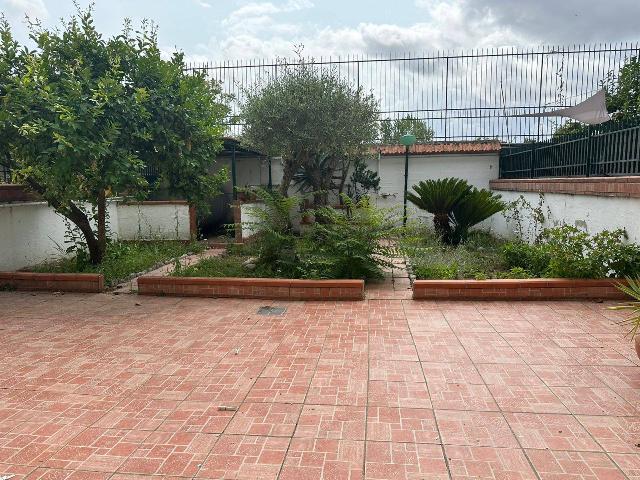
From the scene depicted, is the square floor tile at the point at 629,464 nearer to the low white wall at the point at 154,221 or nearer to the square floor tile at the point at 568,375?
the square floor tile at the point at 568,375

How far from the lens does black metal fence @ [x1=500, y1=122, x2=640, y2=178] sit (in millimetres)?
6141

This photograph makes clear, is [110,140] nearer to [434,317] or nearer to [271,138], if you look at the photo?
[271,138]

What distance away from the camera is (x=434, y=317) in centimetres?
495

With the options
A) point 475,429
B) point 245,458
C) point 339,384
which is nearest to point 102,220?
point 339,384

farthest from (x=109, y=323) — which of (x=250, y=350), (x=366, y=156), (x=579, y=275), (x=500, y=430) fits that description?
(x=366, y=156)

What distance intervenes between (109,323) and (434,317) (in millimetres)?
3704

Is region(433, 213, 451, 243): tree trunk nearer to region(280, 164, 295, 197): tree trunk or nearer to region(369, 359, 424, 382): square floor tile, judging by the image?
region(280, 164, 295, 197): tree trunk

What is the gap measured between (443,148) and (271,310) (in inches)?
349

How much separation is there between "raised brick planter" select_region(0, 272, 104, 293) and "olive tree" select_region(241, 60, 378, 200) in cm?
385

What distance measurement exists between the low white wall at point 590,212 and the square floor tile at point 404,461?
4.35 meters

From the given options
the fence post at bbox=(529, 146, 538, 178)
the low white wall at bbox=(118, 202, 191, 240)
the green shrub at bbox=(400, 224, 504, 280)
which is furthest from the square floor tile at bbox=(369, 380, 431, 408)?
the fence post at bbox=(529, 146, 538, 178)

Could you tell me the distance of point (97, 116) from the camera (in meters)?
5.26

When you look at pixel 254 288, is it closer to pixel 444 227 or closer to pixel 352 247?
pixel 352 247

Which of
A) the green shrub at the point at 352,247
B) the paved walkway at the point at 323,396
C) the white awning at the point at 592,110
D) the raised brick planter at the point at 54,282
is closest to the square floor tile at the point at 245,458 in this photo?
the paved walkway at the point at 323,396
